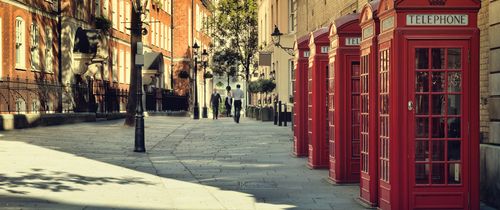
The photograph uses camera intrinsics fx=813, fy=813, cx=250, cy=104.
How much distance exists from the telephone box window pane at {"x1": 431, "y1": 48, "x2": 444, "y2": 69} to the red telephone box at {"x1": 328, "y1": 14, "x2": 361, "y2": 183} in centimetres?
335

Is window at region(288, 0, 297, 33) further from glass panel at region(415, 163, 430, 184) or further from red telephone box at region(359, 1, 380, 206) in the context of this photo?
glass panel at region(415, 163, 430, 184)

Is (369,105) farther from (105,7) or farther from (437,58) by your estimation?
(105,7)

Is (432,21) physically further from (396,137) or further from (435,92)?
(396,137)

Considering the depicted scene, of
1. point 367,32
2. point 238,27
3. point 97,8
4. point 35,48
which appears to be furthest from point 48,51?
point 238,27

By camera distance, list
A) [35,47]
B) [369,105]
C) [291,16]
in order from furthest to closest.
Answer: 1. [291,16]
2. [35,47]
3. [369,105]

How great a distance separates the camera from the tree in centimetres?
5966

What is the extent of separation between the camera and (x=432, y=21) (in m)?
8.49

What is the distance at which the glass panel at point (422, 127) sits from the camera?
855 cm

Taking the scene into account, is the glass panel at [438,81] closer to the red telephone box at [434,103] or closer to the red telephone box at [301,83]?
the red telephone box at [434,103]

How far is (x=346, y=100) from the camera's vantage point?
11.8 metres

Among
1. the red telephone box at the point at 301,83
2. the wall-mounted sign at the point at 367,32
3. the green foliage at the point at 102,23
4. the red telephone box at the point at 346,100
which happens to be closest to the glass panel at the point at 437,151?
the wall-mounted sign at the point at 367,32

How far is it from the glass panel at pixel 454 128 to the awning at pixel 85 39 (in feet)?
Answer: 95.6

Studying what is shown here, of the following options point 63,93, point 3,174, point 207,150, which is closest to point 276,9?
point 63,93

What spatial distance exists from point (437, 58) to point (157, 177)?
18.7 ft
